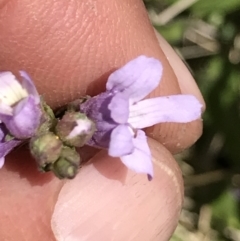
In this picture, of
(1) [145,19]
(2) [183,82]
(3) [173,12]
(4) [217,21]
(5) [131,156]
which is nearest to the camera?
(5) [131,156]

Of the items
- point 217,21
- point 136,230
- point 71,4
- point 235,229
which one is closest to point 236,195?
point 235,229

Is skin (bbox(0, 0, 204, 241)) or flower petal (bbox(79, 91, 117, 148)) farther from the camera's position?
skin (bbox(0, 0, 204, 241))

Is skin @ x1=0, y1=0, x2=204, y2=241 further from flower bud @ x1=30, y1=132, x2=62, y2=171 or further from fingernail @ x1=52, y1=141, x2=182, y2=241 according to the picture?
flower bud @ x1=30, y1=132, x2=62, y2=171

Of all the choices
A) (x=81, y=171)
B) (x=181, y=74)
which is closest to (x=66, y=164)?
(x=81, y=171)

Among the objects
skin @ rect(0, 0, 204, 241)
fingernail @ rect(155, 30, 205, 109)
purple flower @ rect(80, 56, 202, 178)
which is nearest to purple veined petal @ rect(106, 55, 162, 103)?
purple flower @ rect(80, 56, 202, 178)

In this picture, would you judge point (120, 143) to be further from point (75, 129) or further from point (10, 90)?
point (10, 90)

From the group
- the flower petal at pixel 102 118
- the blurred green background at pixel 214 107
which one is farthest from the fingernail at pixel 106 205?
the blurred green background at pixel 214 107

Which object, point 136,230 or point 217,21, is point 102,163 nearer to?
point 136,230
